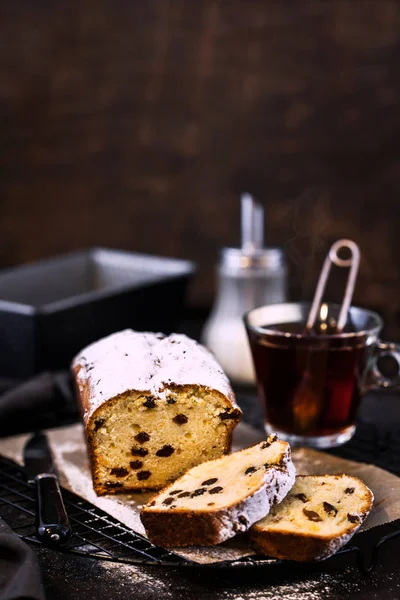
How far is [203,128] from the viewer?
151 inches

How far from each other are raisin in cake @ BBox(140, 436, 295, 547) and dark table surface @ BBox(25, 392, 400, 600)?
2.7 inches

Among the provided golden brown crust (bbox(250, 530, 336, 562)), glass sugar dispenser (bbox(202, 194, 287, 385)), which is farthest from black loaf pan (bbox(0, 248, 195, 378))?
golden brown crust (bbox(250, 530, 336, 562))

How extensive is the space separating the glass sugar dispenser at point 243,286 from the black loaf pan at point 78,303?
20cm

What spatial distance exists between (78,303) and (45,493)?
2.63 ft

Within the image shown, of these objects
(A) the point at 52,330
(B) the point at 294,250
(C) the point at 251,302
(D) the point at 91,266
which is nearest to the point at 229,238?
(B) the point at 294,250

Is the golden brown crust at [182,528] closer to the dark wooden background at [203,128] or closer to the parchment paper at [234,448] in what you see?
the parchment paper at [234,448]

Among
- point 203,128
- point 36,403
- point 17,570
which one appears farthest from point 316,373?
point 203,128

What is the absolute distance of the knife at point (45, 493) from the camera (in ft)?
5.43

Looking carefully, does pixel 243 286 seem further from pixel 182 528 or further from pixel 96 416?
pixel 182 528

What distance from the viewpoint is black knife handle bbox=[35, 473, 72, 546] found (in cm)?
165

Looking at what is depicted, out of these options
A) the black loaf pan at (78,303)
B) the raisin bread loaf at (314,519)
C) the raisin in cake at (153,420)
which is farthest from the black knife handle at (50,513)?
the black loaf pan at (78,303)

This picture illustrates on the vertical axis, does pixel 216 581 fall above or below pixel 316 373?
below

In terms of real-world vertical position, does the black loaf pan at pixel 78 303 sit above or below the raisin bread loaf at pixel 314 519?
above

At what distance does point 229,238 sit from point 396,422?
67.2 inches
